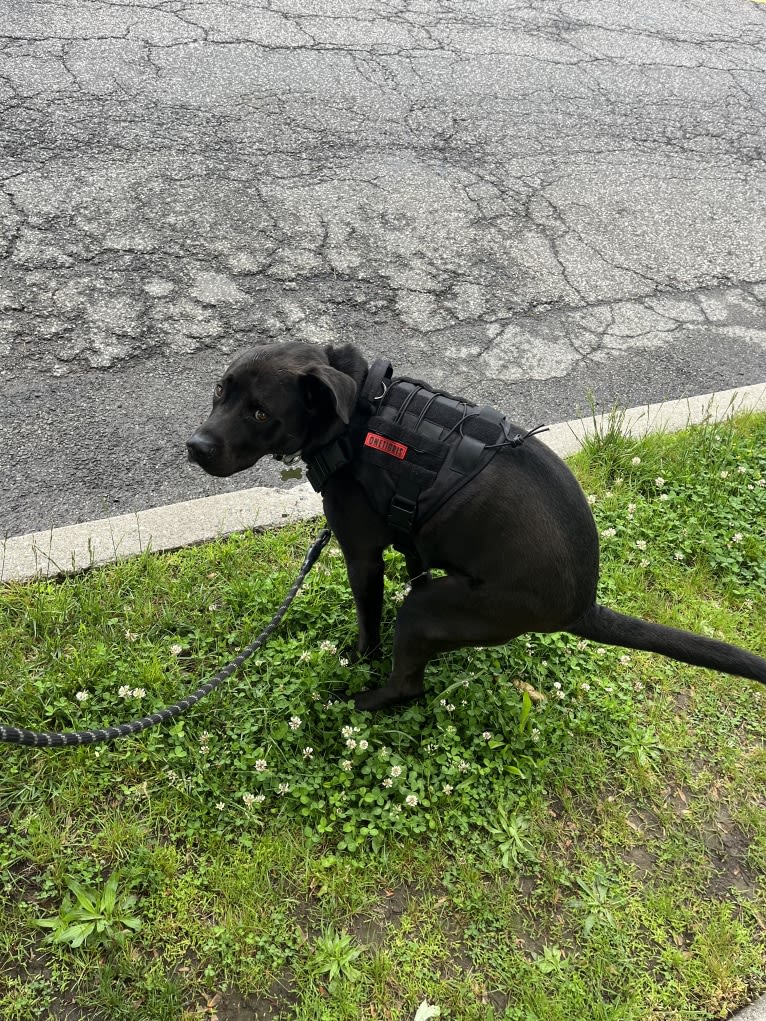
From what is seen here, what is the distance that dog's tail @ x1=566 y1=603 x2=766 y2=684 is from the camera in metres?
2.43

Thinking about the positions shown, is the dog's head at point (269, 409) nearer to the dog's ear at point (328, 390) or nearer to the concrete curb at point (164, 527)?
the dog's ear at point (328, 390)

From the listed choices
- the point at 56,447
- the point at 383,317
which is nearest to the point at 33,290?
the point at 56,447

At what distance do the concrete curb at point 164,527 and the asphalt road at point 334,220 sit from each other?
19cm

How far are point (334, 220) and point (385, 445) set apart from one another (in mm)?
3202

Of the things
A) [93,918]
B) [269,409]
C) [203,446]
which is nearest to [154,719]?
[93,918]

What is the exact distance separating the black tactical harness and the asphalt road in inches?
52.1

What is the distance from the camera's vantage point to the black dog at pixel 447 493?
238 cm

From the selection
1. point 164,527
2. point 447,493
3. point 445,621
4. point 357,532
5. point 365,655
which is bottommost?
point 365,655

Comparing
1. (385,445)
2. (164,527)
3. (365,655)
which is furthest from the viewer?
(164,527)

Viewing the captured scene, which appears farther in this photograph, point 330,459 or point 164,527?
point 164,527

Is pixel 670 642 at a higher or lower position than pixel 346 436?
lower

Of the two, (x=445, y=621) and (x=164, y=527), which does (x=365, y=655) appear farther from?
(x=164, y=527)

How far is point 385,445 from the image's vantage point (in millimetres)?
2488

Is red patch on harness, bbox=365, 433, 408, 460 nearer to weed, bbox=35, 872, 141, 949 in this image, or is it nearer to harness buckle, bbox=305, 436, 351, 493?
harness buckle, bbox=305, 436, 351, 493
